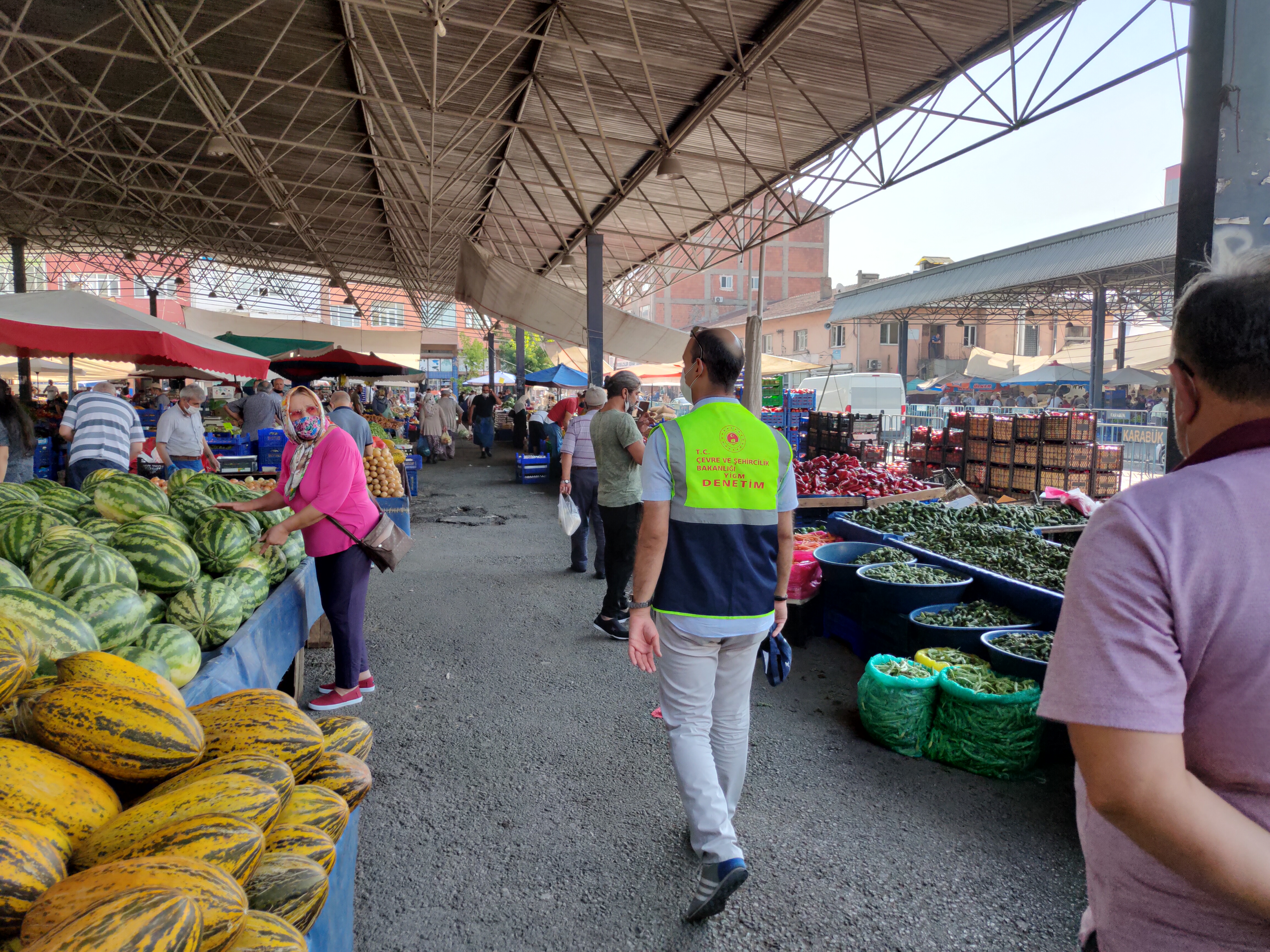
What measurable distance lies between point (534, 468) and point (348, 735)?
544 inches

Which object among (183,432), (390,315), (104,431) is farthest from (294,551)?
(390,315)

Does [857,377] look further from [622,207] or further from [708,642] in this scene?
[708,642]

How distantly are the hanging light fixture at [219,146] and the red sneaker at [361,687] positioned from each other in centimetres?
1036

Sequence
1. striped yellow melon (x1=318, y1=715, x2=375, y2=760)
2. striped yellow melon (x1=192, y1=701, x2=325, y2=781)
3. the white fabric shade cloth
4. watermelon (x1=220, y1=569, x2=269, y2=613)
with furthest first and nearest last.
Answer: the white fabric shade cloth → watermelon (x1=220, y1=569, x2=269, y2=613) → striped yellow melon (x1=318, y1=715, x2=375, y2=760) → striped yellow melon (x1=192, y1=701, x2=325, y2=781)

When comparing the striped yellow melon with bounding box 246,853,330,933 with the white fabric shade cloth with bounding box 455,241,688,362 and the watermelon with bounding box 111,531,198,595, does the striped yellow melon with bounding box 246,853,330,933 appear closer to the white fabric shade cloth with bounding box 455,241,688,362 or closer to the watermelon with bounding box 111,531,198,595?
the watermelon with bounding box 111,531,198,595

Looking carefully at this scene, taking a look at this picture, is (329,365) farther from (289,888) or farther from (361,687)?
(289,888)

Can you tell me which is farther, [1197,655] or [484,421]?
[484,421]

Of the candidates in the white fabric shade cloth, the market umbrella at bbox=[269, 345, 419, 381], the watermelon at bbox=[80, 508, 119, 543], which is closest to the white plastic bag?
the watermelon at bbox=[80, 508, 119, 543]

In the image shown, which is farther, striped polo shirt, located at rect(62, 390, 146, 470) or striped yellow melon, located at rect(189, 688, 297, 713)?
striped polo shirt, located at rect(62, 390, 146, 470)

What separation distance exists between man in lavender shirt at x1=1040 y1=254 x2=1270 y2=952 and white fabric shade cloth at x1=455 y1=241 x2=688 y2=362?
13927 millimetres

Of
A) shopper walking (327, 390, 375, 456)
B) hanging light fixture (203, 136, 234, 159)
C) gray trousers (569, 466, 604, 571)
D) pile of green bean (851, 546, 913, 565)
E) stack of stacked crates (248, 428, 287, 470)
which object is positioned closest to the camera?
pile of green bean (851, 546, 913, 565)

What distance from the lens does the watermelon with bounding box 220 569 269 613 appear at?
3.25m

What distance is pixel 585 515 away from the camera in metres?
7.94

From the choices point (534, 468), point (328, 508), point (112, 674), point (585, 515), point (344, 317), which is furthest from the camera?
point (344, 317)
